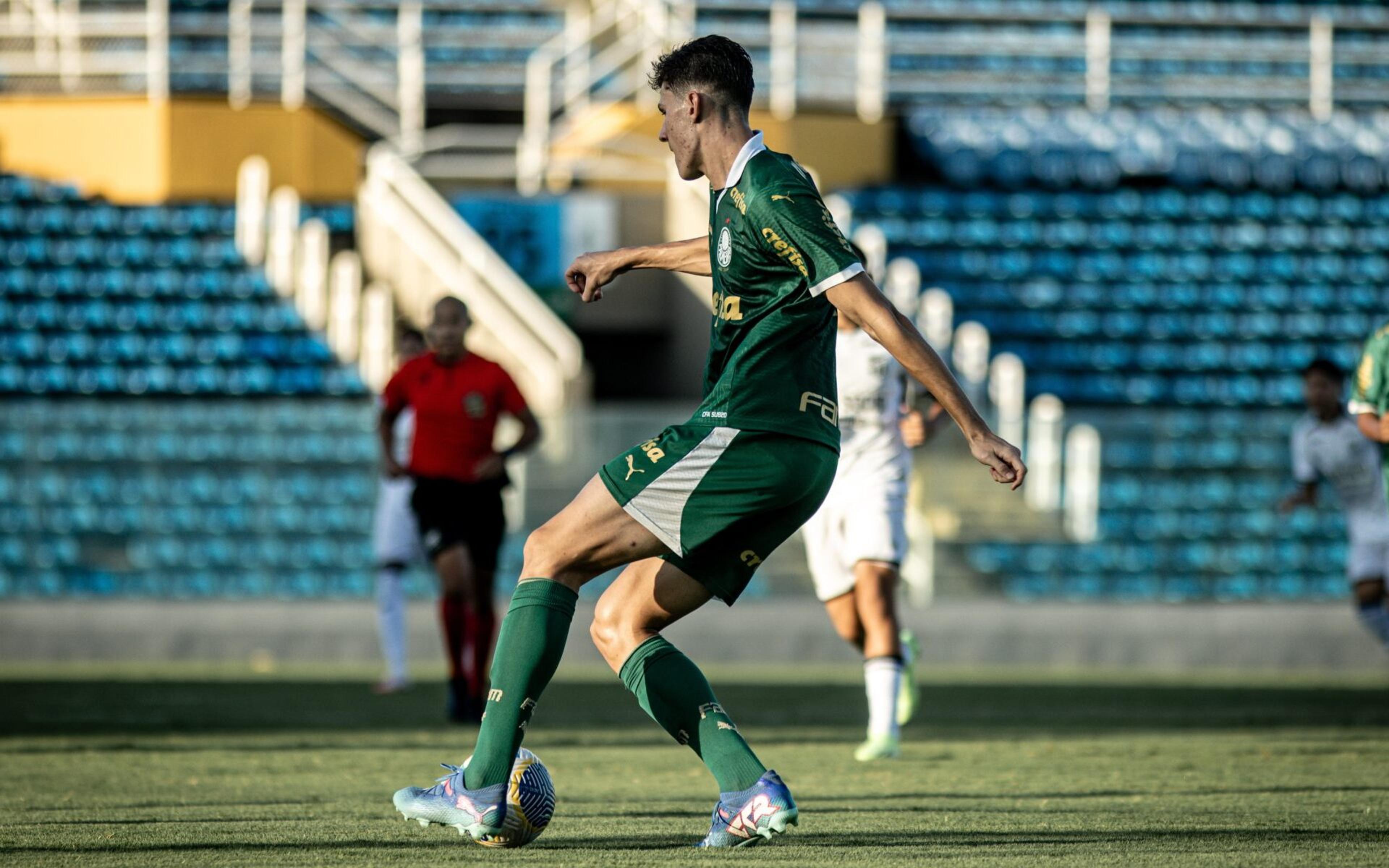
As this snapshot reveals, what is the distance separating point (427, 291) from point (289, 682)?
7035mm

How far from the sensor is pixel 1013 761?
8.12 m

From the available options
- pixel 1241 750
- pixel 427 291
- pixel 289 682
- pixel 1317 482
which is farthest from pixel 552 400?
pixel 1241 750

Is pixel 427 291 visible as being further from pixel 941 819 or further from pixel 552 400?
pixel 941 819

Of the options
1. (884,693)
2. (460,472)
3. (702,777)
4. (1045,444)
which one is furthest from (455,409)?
(1045,444)

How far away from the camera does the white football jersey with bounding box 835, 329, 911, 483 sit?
8719mm

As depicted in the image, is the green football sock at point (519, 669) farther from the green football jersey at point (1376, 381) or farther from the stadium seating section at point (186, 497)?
the stadium seating section at point (186, 497)

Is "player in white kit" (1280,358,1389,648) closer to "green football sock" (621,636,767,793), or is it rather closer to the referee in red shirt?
the referee in red shirt

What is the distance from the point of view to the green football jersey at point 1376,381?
8.18 m

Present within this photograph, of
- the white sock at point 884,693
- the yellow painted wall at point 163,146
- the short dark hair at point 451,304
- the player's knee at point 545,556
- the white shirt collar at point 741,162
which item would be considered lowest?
the white sock at point 884,693

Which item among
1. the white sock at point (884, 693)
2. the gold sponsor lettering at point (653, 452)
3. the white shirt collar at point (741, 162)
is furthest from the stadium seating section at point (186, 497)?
the white shirt collar at point (741, 162)

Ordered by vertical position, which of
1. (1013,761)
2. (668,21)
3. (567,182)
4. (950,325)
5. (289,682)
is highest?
(668,21)

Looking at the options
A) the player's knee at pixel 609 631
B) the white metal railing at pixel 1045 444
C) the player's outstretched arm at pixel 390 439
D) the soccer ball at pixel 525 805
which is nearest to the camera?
the soccer ball at pixel 525 805

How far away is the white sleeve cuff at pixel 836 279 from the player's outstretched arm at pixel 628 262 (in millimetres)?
771

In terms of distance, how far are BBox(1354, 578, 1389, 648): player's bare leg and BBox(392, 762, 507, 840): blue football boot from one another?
8.57 meters
